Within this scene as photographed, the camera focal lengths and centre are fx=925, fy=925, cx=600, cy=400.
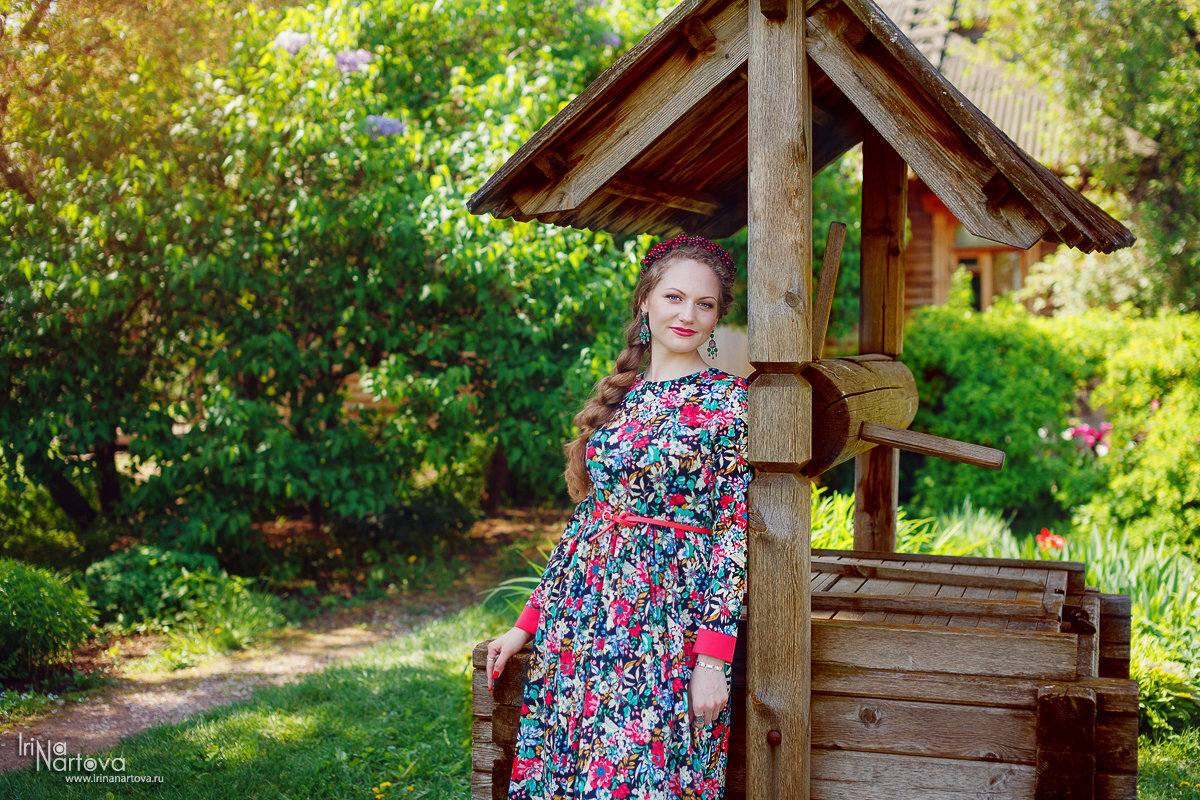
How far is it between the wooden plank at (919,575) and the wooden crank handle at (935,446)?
0.58 metres

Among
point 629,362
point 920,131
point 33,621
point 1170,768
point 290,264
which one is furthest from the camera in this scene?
point 290,264

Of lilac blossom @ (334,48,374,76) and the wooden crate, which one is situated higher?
lilac blossom @ (334,48,374,76)

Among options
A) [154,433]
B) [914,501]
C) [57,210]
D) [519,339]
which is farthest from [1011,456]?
[57,210]

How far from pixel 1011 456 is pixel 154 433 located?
20.7 feet

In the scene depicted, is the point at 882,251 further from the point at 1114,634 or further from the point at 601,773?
the point at 601,773

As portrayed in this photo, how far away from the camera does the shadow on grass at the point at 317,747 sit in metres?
3.56

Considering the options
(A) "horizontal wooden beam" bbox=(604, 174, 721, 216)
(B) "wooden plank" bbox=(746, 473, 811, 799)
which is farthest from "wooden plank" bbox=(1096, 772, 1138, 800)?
(A) "horizontal wooden beam" bbox=(604, 174, 721, 216)

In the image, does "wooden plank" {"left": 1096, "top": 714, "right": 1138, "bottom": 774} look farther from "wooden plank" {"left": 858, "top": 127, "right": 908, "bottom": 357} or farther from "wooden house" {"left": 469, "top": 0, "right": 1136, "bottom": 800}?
"wooden plank" {"left": 858, "top": 127, "right": 908, "bottom": 357}

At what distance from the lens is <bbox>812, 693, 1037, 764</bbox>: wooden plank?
2.11 metres

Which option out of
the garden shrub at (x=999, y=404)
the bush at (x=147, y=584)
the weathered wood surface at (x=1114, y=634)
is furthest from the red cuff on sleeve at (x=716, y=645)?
the garden shrub at (x=999, y=404)

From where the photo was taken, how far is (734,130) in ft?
9.82

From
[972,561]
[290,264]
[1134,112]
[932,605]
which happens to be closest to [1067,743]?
[932,605]

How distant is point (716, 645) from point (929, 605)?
2.20ft

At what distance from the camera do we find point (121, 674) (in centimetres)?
493
